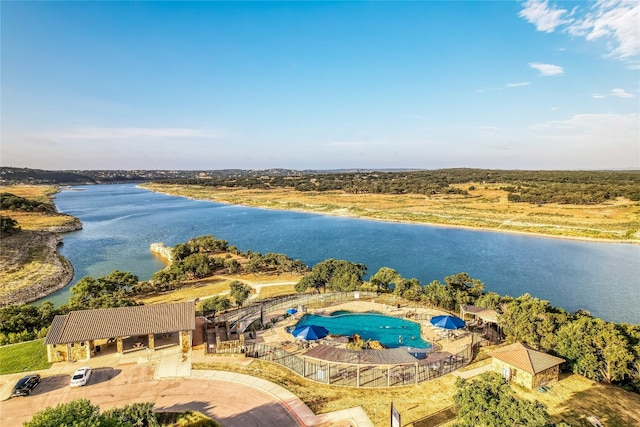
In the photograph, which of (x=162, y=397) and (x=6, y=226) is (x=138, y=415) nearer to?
(x=162, y=397)

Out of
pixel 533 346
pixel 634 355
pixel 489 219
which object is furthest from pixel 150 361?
pixel 489 219

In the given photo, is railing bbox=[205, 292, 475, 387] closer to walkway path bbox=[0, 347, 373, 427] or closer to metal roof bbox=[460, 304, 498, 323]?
walkway path bbox=[0, 347, 373, 427]

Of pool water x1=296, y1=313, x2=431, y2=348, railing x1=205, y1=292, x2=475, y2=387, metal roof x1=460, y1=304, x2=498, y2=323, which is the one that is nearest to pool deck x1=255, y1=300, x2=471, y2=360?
pool water x1=296, y1=313, x2=431, y2=348

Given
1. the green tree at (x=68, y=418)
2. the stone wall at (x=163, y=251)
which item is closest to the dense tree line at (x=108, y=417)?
the green tree at (x=68, y=418)

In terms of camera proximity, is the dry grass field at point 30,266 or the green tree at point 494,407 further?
A: the dry grass field at point 30,266

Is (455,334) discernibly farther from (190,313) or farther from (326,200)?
(326,200)

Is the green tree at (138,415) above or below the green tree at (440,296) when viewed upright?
above

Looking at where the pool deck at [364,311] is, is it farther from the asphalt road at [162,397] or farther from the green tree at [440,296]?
the asphalt road at [162,397]
